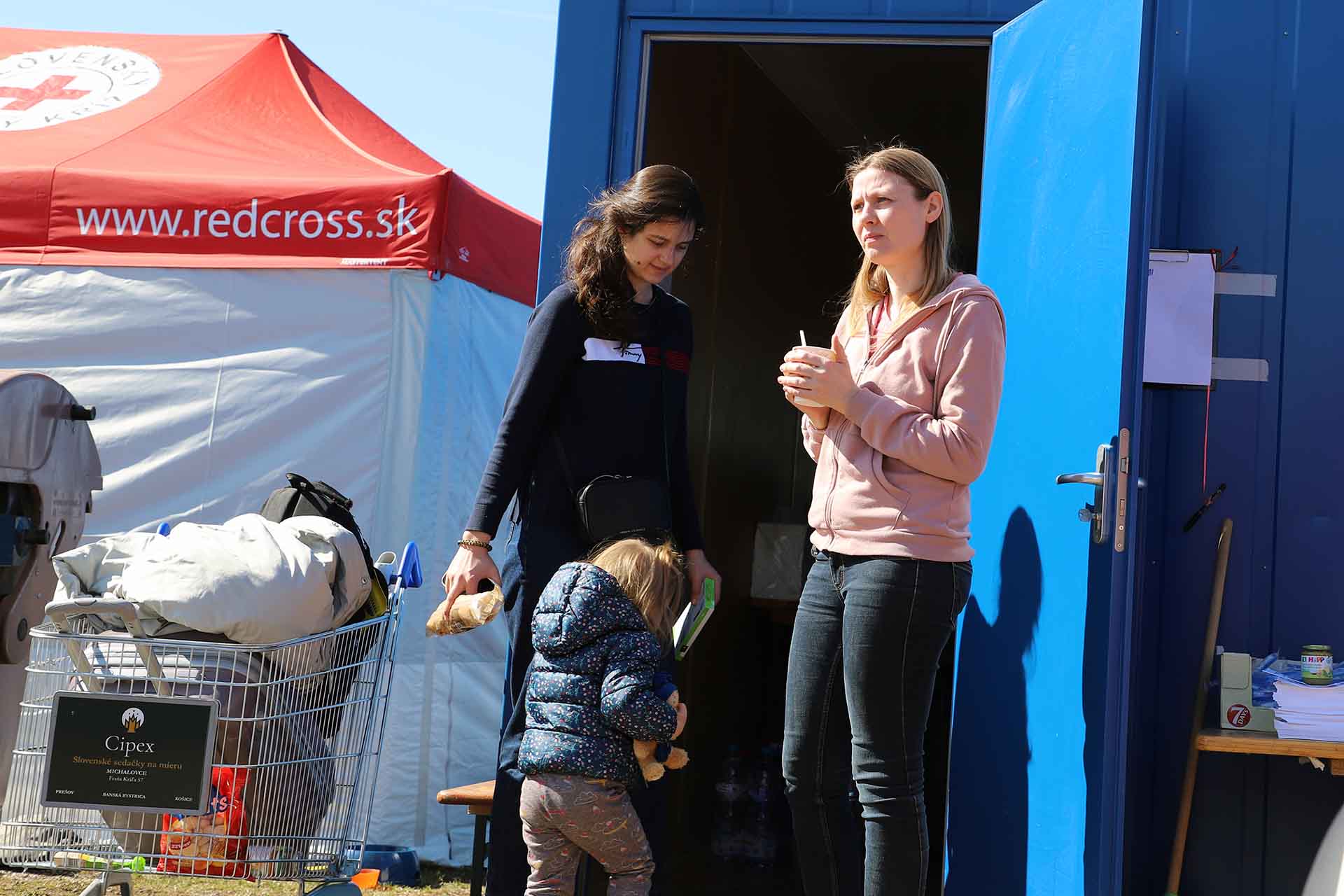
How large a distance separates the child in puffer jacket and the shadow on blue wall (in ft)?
2.72

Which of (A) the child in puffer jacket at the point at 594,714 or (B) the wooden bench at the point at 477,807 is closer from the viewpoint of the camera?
(A) the child in puffer jacket at the point at 594,714

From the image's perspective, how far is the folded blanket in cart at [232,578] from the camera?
2531 millimetres

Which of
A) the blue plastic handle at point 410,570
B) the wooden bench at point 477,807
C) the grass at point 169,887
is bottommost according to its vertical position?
the grass at point 169,887

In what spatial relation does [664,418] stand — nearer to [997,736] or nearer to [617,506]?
[617,506]

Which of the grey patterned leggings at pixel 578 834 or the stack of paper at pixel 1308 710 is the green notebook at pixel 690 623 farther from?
the stack of paper at pixel 1308 710

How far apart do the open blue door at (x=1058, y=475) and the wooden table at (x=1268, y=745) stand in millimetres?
499

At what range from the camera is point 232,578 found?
2.55m

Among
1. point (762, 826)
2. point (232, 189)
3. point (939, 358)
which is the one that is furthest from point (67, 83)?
point (939, 358)

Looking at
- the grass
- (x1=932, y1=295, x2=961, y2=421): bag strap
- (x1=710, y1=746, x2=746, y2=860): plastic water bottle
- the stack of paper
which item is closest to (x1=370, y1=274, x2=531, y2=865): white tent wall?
the grass

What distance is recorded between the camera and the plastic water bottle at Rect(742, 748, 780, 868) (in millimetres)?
4719

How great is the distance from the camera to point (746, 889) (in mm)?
4340

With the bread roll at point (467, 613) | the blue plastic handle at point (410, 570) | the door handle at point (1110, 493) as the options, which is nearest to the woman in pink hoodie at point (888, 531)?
the door handle at point (1110, 493)

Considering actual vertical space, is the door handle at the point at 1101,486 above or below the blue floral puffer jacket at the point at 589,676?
above

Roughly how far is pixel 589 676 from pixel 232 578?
2.44ft
